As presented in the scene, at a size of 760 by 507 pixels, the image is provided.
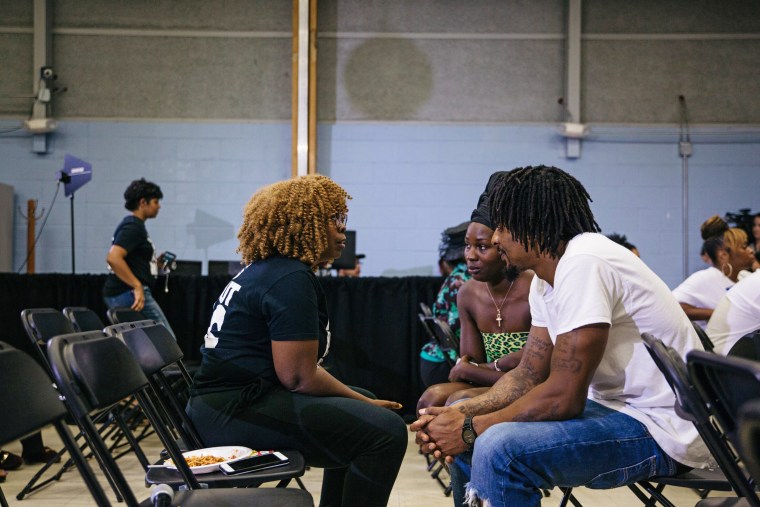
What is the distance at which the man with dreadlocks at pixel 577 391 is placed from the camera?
1.63 meters

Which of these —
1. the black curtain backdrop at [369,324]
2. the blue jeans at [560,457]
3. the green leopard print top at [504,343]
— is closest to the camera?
the blue jeans at [560,457]

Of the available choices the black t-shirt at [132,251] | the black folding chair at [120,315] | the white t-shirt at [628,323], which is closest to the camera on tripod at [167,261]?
the black t-shirt at [132,251]

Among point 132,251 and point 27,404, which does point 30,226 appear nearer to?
point 132,251

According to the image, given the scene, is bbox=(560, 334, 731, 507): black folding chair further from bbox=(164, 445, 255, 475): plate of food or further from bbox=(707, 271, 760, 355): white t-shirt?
bbox=(707, 271, 760, 355): white t-shirt

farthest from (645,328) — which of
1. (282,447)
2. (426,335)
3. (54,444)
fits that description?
(54,444)

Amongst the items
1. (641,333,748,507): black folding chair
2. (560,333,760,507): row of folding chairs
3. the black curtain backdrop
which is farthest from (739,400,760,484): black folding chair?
the black curtain backdrop

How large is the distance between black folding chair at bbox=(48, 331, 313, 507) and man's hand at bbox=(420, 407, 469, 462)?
0.36 meters

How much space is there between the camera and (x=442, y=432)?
6.05ft

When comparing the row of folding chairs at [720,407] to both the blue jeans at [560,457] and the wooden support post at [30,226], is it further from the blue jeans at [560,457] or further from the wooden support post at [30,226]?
the wooden support post at [30,226]

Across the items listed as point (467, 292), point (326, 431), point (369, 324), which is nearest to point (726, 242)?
point (467, 292)

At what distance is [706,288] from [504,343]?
198cm

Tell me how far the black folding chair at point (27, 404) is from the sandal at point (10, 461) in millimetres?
2625

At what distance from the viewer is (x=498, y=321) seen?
290 cm

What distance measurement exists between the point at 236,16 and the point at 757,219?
5624 millimetres
